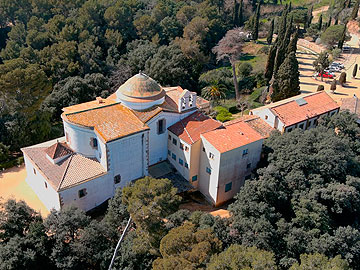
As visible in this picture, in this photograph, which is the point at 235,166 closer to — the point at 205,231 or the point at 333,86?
the point at 205,231

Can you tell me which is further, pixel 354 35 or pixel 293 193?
pixel 354 35

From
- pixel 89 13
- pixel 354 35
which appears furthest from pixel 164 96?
pixel 354 35

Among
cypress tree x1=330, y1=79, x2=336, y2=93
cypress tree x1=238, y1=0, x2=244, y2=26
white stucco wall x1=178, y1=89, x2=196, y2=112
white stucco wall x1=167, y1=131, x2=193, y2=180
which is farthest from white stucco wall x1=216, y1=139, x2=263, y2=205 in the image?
cypress tree x1=238, y1=0, x2=244, y2=26

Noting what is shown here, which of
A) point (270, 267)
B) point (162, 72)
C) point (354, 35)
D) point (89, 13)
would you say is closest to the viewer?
point (270, 267)

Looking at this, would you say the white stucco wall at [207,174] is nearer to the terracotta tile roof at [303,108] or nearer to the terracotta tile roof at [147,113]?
the terracotta tile roof at [147,113]

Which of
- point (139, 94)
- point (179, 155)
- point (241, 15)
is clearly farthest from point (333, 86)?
point (241, 15)

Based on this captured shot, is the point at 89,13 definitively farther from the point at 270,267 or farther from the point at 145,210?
the point at 270,267
